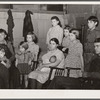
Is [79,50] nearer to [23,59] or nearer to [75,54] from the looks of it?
[75,54]

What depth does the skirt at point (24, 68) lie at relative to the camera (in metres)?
2.58

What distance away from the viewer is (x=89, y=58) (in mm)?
2383

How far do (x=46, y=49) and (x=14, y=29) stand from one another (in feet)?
1.92

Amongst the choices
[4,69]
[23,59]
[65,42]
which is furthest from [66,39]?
[4,69]

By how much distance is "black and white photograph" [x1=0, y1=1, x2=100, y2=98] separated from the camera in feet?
7.52

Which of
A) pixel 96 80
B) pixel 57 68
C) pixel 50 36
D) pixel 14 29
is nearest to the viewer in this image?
pixel 96 80

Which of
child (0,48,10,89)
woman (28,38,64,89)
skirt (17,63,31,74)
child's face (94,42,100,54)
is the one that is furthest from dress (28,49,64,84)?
child's face (94,42,100,54)

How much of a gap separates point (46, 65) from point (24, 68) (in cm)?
22

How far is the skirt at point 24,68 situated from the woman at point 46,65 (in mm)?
97

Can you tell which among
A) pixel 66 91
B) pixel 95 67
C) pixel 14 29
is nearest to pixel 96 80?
pixel 95 67

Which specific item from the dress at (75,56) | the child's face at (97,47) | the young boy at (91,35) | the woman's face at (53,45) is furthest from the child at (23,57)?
the child's face at (97,47)

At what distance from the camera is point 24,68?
259cm

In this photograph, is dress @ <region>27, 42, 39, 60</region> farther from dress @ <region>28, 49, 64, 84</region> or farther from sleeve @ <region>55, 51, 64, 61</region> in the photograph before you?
sleeve @ <region>55, 51, 64, 61</region>

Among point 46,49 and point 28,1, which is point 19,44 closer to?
point 46,49
